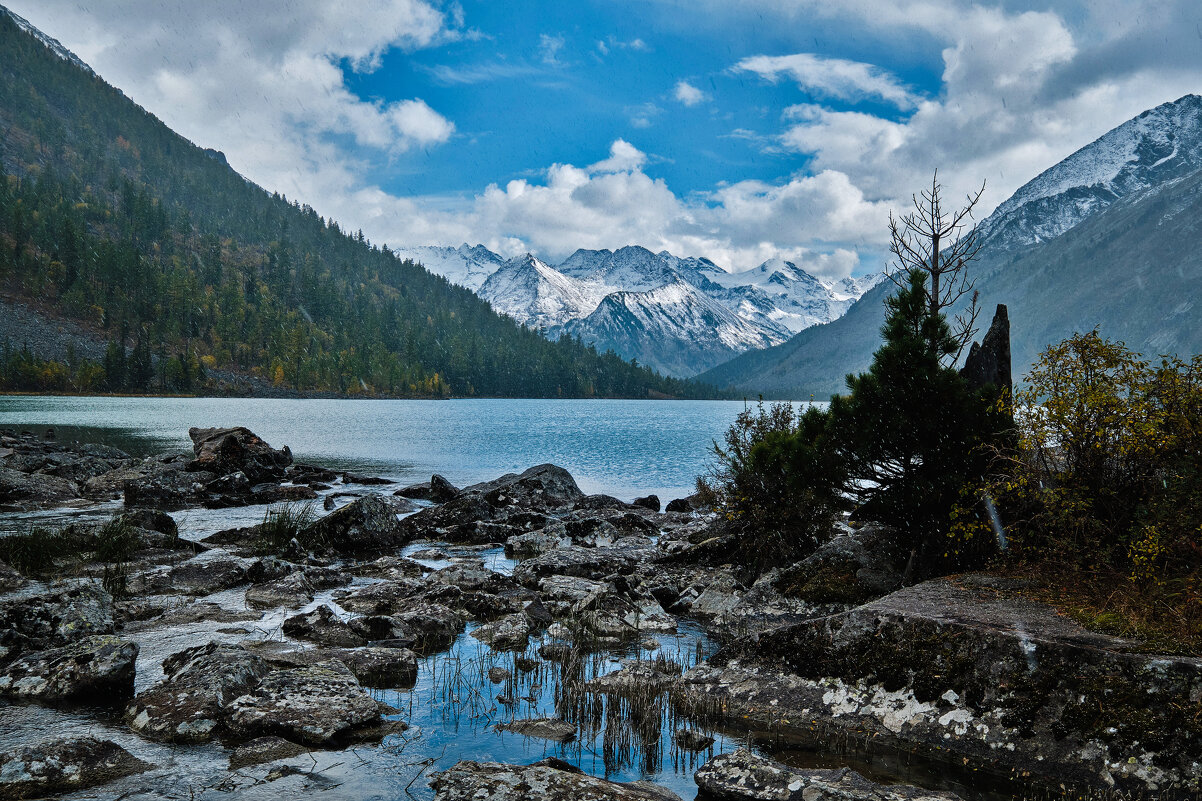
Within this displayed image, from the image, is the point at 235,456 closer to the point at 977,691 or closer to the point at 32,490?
the point at 32,490

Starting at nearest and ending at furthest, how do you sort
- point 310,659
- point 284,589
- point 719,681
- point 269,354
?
point 719,681, point 310,659, point 284,589, point 269,354

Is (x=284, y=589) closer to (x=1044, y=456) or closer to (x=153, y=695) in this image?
(x=153, y=695)

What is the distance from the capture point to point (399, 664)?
1029 centimetres

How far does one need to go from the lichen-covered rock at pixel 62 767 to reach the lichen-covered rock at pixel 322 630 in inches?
177

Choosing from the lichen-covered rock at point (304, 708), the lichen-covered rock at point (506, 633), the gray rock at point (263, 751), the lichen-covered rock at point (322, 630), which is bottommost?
the lichen-covered rock at point (506, 633)

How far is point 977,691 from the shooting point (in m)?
7.42

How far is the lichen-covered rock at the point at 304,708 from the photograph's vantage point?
7.54 meters

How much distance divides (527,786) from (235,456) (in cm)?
3331

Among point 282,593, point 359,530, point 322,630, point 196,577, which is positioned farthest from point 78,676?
point 359,530

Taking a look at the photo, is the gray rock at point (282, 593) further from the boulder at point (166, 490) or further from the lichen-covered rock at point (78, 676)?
the boulder at point (166, 490)

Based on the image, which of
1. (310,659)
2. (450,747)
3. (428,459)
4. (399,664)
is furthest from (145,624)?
(428,459)

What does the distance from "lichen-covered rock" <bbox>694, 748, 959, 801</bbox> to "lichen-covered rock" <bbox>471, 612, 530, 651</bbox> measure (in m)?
5.33

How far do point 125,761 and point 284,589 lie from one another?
804cm

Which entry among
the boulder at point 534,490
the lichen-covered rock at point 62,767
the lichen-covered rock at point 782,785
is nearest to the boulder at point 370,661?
the lichen-covered rock at point 62,767
